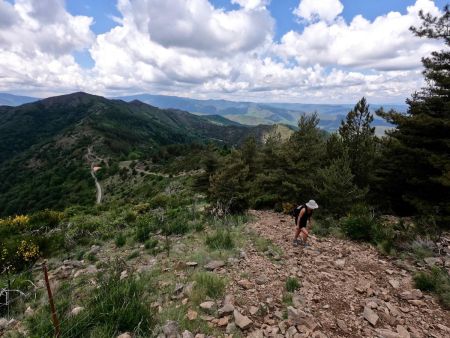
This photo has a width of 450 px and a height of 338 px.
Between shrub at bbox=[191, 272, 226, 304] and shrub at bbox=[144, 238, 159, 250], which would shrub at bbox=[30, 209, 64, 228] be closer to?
shrub at bbox=[144, 238, 159, 250]

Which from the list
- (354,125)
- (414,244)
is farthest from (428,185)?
(414,244)

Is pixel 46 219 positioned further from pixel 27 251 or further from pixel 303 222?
pixel 303 222

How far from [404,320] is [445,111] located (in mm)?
14878

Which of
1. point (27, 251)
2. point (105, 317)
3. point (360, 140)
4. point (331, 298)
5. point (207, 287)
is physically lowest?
point (27, 251)

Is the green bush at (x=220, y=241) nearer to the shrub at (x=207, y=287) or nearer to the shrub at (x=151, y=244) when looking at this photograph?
the shrub at (x=151, y=244)

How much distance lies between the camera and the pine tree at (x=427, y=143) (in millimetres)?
14648

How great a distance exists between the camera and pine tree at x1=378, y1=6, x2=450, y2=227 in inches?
577

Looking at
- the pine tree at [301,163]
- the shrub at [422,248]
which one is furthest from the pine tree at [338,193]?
the shrub at [422,248]

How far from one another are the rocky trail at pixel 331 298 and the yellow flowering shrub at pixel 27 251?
23.5 feet

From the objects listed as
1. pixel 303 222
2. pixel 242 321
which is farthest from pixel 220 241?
pixel 242 321

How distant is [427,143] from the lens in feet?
52.7

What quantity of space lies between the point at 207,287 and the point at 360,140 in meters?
19.2

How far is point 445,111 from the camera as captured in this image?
1583 cm

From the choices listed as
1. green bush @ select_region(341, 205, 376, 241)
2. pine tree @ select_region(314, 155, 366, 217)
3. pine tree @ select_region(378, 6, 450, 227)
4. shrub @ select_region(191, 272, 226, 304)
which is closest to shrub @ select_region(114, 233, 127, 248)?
shrub @ select_region(191, 272, 226, 304)
